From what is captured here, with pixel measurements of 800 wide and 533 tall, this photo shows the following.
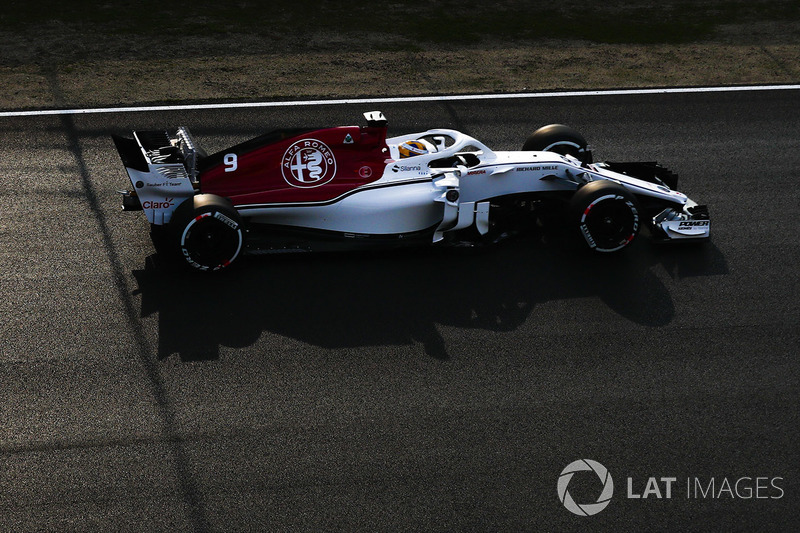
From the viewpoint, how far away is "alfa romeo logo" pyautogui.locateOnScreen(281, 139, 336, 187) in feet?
30.0

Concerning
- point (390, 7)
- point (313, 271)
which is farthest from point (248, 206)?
point (390, 7)

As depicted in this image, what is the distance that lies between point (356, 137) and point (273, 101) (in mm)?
4155

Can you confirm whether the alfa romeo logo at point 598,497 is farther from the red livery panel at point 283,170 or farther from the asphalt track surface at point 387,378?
the red livery panel at point 283,170

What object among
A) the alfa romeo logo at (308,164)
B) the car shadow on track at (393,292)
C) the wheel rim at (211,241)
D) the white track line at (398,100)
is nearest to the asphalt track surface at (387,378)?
the car shadow on track at (393,292)

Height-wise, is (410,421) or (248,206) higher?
(248,206)

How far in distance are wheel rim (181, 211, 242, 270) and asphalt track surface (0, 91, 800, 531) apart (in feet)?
0.81

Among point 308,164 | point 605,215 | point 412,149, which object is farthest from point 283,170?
point 605,215

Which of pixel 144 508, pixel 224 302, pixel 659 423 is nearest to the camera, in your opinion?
pixel 144 508

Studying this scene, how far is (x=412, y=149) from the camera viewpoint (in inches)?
386

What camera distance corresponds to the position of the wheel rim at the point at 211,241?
28.3 ft

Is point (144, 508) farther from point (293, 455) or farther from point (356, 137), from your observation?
point (356, 137)

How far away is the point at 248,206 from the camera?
9.12m

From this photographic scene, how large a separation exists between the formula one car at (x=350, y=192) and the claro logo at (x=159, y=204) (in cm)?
1

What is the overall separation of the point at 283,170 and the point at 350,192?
2.44 feet
